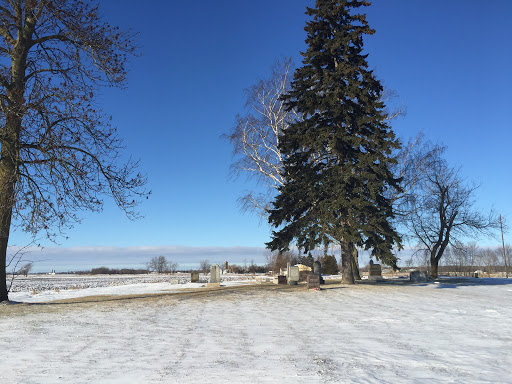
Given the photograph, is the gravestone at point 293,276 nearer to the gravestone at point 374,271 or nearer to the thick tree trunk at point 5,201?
the gravestone at point 374,271

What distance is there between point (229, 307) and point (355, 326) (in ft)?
15.0

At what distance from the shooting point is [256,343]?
7344 millimetres

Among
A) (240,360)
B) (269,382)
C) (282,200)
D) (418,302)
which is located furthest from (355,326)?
(282,200)

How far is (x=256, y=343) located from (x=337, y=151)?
1334cm

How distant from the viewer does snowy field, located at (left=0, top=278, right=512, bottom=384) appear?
5445mm

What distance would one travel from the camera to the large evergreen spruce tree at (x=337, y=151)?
709 inches

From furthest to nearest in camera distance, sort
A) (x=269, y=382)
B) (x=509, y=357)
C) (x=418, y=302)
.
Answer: (x=418, y=302) < (x=509, y=357) < (x=269, y=382)

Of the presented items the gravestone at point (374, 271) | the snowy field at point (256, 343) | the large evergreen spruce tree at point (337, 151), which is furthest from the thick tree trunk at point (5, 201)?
the gravestone at point (374, 271)

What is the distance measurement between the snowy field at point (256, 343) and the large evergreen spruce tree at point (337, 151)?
→ 5467mm

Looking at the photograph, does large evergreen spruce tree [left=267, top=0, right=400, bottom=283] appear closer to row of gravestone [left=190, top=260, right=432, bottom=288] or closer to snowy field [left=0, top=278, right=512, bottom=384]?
row of gravestone [left=190, top=260, right=432, bottom=288]

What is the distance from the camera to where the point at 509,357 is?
660 centimetres

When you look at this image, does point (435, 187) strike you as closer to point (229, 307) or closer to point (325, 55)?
point (325, 55)

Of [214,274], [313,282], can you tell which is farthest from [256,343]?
[214,274]

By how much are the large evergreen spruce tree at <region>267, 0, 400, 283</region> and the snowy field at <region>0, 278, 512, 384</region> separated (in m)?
5.47
